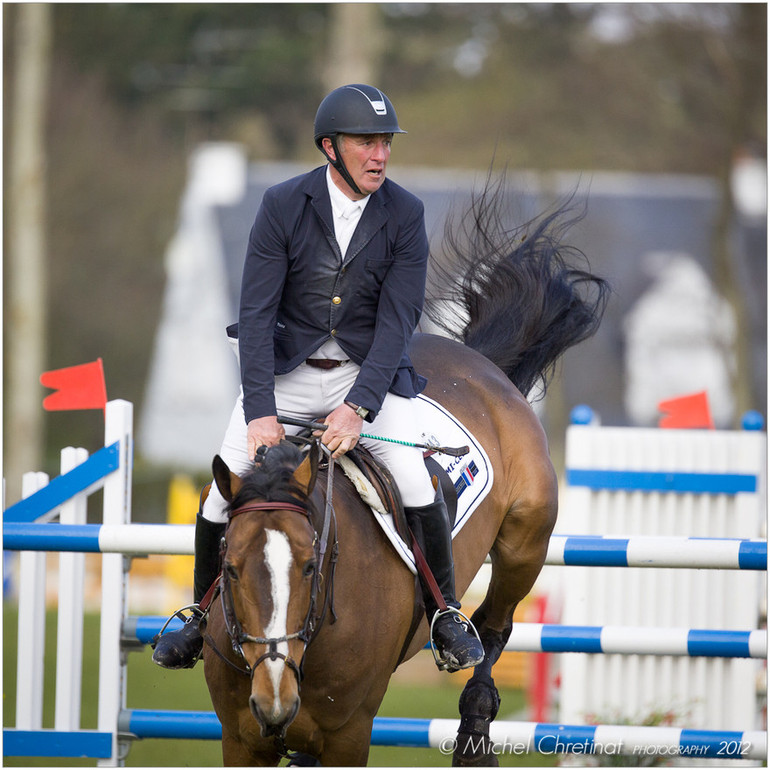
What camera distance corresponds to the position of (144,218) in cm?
2833

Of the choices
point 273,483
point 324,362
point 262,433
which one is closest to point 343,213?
point 324,362

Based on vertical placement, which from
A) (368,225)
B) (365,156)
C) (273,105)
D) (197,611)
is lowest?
(197,611)

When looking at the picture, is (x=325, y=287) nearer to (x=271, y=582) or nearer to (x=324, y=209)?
(x=324, y=209)

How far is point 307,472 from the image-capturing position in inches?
142

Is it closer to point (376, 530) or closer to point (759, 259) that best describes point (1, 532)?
point (376, 530)

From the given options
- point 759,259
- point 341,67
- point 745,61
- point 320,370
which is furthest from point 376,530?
point 759,259

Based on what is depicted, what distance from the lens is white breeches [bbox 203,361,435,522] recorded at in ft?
13.5

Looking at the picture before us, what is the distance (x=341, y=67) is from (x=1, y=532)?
13129mm

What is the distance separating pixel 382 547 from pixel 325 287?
96 centimetres

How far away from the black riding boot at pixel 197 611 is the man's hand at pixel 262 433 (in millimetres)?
282

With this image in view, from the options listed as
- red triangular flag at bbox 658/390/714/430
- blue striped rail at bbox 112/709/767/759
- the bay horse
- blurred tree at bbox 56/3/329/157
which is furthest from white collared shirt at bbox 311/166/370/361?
blurred tree at bbox 56/3/329/157

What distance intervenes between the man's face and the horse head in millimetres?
1101

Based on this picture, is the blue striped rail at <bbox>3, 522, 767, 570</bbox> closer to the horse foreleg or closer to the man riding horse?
the horse foreleg

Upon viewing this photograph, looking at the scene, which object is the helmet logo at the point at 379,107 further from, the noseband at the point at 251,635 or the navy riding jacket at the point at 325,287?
the noseband at the point at 251,635
